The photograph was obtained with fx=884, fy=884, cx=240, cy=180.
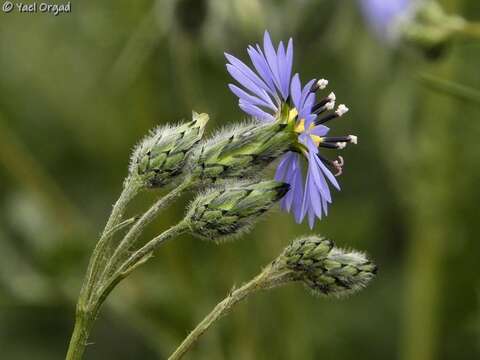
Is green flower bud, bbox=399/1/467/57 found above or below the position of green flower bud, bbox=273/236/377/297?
above

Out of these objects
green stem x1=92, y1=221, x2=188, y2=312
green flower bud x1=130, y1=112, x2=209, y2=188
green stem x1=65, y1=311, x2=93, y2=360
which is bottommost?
green stem x1=65, y1=311, x2=93, y2=360

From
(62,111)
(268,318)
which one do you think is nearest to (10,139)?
(62,111)

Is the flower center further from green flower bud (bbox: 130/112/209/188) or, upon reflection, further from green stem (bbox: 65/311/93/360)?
green stem (bbox: 65/311/93/360)

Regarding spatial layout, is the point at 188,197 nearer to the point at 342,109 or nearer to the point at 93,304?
the point at 342,109

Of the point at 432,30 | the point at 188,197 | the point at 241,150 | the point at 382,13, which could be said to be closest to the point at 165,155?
the point at 241,150

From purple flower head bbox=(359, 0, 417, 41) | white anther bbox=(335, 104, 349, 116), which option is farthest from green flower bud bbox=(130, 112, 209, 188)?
purple flower head bbox=(359, 0, 417, 41)
